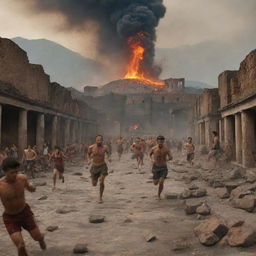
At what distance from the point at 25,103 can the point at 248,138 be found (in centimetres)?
1084

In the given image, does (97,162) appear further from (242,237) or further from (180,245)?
(242,237)

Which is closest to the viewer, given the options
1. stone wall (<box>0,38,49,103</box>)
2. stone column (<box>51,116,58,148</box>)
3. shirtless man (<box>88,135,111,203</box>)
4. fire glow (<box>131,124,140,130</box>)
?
shirtless man (<box>88,135,111,203</box>)

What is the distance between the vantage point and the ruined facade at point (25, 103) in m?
17.2

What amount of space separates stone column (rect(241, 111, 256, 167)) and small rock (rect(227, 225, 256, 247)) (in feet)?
32.5

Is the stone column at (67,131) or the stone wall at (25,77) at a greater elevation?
the stone wall at (25,77)

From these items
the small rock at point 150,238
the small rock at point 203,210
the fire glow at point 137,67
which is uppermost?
the fire glow at point 137,67

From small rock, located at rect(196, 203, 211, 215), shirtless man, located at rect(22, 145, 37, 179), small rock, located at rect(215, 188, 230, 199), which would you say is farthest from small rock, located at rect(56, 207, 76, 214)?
shirtless man, located at rect(22, 145, 37, 179)

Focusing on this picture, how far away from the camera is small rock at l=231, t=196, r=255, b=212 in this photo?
671 centimetres

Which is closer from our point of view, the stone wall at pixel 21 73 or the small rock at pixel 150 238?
the small rock at pixel 150 238

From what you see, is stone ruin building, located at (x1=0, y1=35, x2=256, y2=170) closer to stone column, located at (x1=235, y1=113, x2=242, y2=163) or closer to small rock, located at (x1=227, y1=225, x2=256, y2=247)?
stone column, located at (x1=235, y1=113, x2=242, y2=163)

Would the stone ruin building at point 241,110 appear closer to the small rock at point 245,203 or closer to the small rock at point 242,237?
the small rock at point 245,203

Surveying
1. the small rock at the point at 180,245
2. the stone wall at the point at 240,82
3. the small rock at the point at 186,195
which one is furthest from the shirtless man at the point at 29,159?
the small rock at the point at 180,245

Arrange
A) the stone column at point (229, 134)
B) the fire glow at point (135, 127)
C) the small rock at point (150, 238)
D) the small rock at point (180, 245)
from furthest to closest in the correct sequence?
the fire glow at point (135, 127) < the stone column at point (229, 134) < the small rock at point (150, 238) < the small rock at point (180, 245)

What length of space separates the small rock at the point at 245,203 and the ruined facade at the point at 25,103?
10.3 meters
